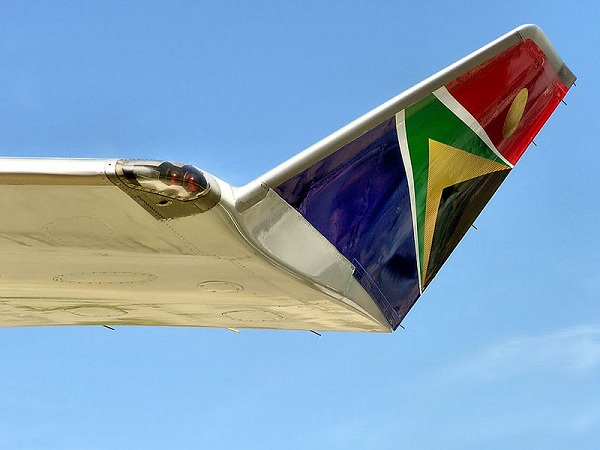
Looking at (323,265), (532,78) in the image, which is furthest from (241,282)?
(532,78)

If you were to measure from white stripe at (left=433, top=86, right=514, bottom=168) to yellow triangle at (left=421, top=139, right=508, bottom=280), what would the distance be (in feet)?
1.04

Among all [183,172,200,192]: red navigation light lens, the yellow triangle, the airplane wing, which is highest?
the yellow triangle

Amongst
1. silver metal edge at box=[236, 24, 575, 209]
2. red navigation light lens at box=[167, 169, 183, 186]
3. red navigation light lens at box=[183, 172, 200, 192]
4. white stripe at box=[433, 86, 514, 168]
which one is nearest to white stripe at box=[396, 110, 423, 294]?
silver metal edge at box=[236, 24, 575, 209]

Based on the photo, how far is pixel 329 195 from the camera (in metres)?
8.84

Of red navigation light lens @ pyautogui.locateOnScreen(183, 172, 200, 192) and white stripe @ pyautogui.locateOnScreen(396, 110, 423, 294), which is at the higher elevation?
white stripe @ pyautogui.locateOnScreen(396, 110, 423, 294)

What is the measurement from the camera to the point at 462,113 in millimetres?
10578

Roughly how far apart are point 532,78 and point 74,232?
26.7ft

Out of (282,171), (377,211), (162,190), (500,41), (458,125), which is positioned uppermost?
(500,41)

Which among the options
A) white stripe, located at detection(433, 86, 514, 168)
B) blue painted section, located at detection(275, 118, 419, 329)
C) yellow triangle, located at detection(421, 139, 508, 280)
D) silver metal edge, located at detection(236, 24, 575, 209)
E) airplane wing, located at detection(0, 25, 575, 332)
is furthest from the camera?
yellow triangle, located at detection(421, 139, 508, 280)

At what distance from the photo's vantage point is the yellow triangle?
36.1 feet

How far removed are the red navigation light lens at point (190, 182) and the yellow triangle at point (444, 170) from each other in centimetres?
500

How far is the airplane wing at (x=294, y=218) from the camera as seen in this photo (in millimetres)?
6664

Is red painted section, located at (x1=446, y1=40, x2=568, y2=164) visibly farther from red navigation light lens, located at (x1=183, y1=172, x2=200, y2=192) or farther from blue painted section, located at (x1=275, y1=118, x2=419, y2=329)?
red navigation light lens, located at (x1=183, y1=172, x2=200, y2=192)

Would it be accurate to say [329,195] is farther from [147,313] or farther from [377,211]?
[147,313]
